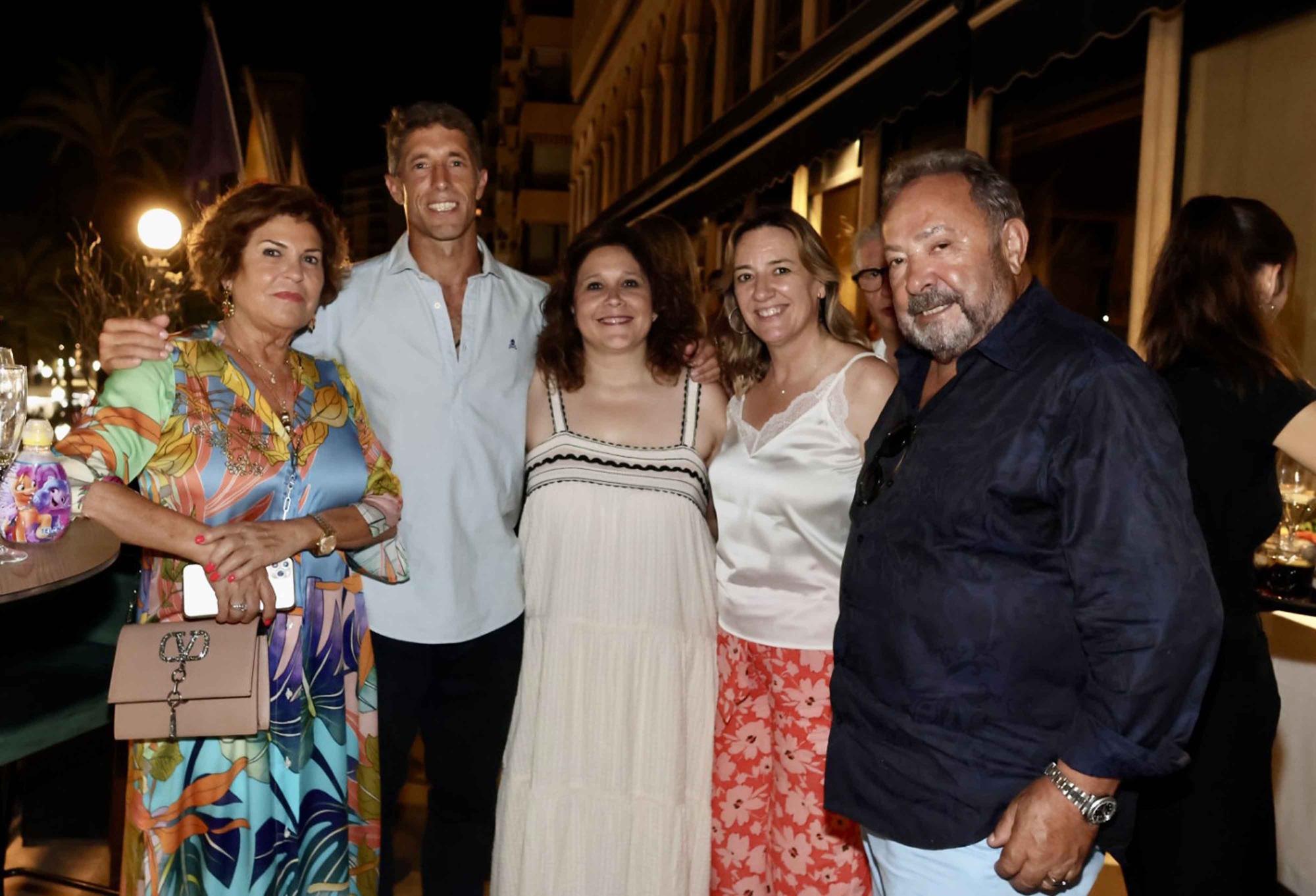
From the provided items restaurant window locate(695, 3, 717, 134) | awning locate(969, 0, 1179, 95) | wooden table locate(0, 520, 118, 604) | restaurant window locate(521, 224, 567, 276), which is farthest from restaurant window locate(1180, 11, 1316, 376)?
restaurant window locate(521, 224, 567, 276)

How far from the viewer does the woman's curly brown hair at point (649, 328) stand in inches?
116

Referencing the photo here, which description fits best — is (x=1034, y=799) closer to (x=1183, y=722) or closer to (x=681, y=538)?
(x=1183, y=722)

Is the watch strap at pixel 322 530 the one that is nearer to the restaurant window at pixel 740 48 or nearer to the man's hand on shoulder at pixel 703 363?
the man's hand on shoulder at pixel 703 363

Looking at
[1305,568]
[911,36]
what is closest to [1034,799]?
[1305,568]

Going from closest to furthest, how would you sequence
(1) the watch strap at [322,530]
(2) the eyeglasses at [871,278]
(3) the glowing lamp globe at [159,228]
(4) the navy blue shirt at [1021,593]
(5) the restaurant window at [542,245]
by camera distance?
(4) the navy blue shirt at [1021,593], (1) the watch strap at [322,530], (2) the eyeglasses at [871,278], (3) the glowing lamp globe at [159,228], (5) the restaurant window at [542,245]

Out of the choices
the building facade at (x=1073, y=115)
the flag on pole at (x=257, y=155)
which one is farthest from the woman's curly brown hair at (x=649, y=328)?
the flag on pole at (x=257, y=155)

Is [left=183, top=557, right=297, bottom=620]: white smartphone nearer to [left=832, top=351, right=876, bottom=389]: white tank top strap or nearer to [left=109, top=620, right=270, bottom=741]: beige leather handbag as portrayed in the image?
[left=109, top=620, right=270, bottom=741]: beige leather handbag

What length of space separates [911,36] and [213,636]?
444cm

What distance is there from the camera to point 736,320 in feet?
9.74

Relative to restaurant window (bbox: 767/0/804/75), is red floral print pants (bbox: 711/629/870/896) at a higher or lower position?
lower

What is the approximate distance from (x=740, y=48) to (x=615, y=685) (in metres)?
9.75

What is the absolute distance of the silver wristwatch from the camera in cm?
149

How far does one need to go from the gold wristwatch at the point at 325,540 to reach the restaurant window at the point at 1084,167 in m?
2.92

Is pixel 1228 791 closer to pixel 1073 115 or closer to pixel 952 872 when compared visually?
pixel 952 872
